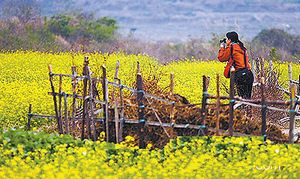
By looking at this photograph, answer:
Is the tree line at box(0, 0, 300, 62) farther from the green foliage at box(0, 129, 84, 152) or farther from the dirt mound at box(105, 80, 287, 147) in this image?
the green foliage at box(0, 129, 84, 152)

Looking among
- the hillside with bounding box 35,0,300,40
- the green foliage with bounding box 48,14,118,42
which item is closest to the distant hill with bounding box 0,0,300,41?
the hillside with bounding box 35,0,300,40

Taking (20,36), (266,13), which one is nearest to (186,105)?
(20,36)

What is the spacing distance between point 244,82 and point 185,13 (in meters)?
81.7

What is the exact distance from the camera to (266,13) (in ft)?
320

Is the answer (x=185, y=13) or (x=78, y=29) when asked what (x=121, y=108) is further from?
(x=185, y=13)

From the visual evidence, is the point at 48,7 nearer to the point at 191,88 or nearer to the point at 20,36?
the point at 20,36

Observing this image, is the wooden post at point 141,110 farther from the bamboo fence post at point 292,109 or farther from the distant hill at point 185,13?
the distant hill at point 185,13

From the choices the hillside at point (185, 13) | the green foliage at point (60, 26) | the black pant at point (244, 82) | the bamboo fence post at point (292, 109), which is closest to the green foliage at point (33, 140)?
the bamboo fence post at point (292, 109)

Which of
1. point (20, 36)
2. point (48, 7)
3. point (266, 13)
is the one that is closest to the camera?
point (20, 36)

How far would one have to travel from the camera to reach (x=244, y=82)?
61.4ft

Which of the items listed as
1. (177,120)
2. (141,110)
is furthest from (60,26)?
(141,110)

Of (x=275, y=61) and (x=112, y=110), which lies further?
(x=275, y=61)

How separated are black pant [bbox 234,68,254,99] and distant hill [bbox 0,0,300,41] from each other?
68.8 metres

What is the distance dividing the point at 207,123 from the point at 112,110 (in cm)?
173
